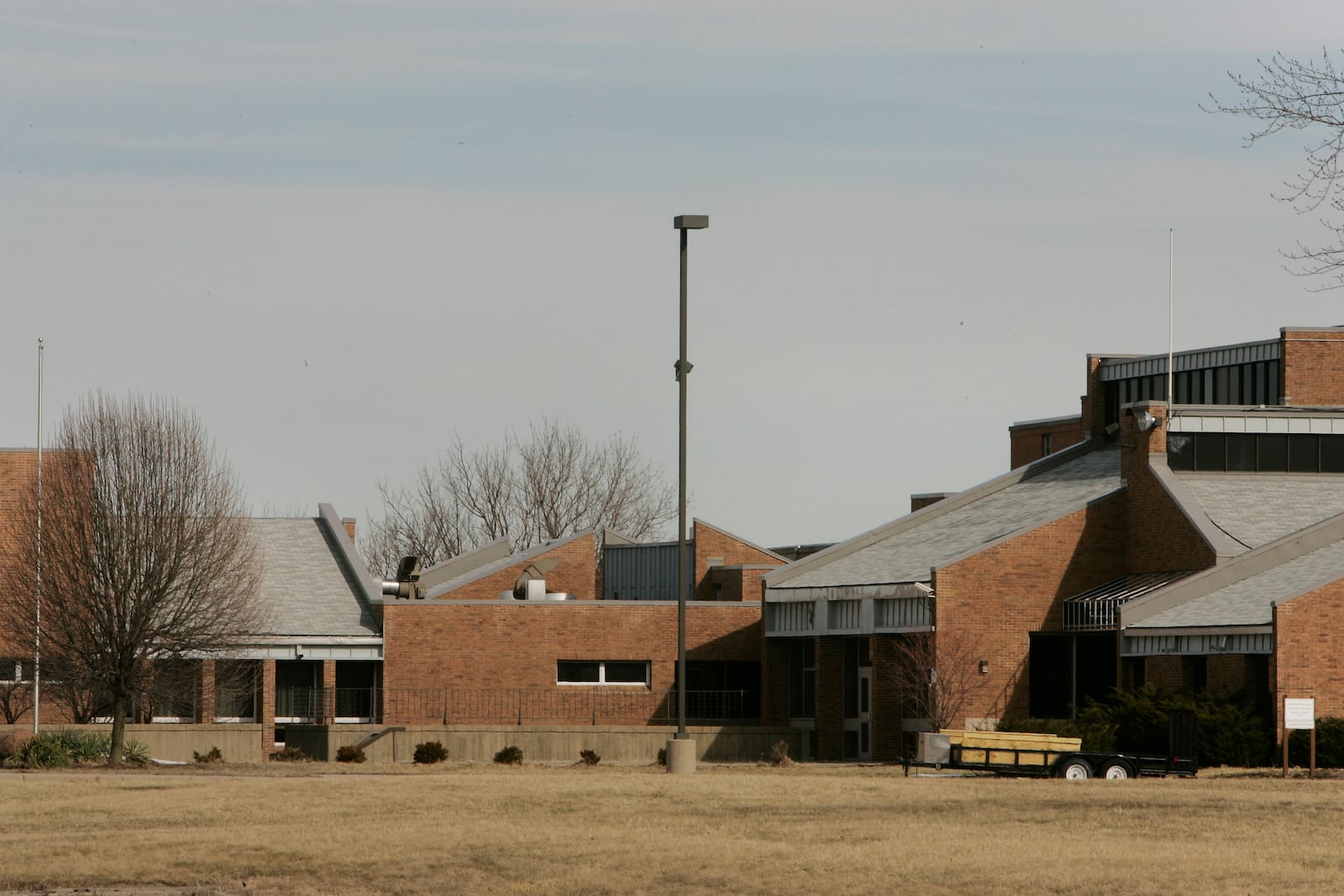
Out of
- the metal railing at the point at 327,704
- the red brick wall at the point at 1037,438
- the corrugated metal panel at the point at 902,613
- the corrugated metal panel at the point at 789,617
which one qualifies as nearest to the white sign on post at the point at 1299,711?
the corrugated metal panel at the point at 902,613

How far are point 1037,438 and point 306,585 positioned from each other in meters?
33.9

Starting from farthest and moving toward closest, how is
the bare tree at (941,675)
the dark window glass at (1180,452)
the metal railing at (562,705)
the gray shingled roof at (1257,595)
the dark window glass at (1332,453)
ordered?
the metal railing at (562,705)
the dark window glass at (1332,453)
the dark window glass at (1180,452)
the bare tree at (941,675)
the gray shingled roof at (1257,595)

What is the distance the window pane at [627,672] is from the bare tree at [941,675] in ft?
33.8

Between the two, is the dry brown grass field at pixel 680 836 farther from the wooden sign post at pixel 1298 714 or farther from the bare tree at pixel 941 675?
the bare tree at pixel 941 675

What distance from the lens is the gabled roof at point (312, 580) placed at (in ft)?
177

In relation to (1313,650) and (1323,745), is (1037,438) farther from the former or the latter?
(1323,745)

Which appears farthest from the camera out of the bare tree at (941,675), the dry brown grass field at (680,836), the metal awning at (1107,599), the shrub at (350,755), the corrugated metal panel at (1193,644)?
the metal awning at (1107,599)

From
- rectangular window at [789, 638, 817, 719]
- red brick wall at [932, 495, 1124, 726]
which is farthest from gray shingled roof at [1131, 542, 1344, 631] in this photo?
rectangular window at [789, 638, 817, 719]

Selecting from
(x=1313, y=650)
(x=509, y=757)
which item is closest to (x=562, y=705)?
(x=509, y=757)

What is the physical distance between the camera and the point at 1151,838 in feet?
73.4

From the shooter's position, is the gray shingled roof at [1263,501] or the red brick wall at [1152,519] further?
the gray shingled roof at [1263,501]

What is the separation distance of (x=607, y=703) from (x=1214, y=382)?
22.8 metres

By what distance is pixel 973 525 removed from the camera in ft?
171

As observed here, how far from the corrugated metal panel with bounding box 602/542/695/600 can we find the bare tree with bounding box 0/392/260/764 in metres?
20.2
